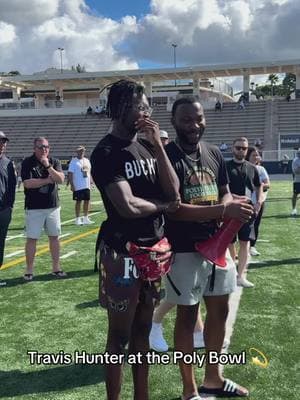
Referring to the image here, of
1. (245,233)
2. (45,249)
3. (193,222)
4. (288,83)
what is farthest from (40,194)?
(288,83)

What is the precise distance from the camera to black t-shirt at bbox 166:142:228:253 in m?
3.17

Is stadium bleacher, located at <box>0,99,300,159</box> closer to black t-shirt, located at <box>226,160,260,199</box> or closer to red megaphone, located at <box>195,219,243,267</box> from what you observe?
black t-shirt, located at <box>226,160,260,199</box>

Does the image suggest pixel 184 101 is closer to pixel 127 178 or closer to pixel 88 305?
pixel 127 178

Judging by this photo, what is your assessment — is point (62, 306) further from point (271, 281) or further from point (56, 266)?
point (271, 281)

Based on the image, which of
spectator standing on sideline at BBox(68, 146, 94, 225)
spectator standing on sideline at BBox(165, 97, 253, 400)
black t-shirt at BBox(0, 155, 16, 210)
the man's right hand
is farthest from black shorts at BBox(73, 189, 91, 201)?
the man's right hand

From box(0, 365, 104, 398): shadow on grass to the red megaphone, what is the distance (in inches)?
51.2

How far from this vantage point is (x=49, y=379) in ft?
12.4

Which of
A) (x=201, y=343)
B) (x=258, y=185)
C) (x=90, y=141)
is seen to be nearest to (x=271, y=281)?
(x=258, y=185)

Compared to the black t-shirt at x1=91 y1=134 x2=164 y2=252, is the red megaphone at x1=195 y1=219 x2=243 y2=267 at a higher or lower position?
lower

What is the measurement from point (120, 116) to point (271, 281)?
439cm

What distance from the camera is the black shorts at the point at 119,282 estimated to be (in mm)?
2732

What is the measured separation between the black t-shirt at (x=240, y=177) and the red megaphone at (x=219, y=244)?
10.0 feet

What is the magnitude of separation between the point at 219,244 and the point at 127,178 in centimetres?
86

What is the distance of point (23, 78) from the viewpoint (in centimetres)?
5362
